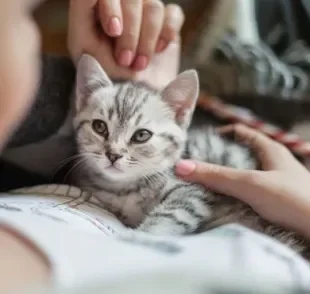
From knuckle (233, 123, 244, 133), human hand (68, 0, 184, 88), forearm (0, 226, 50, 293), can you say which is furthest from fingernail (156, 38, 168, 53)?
forearm (0, 226, 50, 293)

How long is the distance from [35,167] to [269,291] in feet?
2.20

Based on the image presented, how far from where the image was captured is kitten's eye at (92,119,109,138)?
3.01ft

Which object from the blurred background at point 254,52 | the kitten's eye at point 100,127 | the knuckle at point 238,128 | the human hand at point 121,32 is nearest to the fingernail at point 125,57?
the human hand at point 121,32

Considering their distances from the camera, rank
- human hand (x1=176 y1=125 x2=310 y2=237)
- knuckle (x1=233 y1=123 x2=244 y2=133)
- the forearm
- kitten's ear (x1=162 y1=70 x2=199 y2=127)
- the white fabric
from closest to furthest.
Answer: the white fabric → the forearm → human hand (x1=176 y1=125 x2=310 y2=237) → kitten's ear (x1=162 y1=70 x2=199 y2=127) → knuckle (x1=233 y1=123 x2=244 y2=133)

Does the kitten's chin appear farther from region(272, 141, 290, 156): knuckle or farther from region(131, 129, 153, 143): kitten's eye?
region(272, 141, 290, 156): knuckle

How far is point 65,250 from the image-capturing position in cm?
56

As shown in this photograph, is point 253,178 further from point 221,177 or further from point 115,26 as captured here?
point 115,26

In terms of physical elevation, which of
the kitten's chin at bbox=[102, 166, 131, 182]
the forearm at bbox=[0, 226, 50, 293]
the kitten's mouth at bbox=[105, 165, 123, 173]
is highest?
the forearm at bbox=[0, 226, 50, 293]

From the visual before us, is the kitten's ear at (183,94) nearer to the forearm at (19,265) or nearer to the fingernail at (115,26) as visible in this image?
the fingernail at (115,26)

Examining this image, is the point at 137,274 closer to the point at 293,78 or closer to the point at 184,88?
the point at 184,88

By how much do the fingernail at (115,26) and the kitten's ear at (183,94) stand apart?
0.40ft

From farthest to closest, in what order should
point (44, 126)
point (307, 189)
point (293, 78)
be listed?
1. point (293, 78)
2. point (44, 126)
3. point (307, 189)

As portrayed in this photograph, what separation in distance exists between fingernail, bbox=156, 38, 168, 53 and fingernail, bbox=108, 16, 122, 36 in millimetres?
104

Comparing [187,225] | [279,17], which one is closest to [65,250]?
[187,225]
